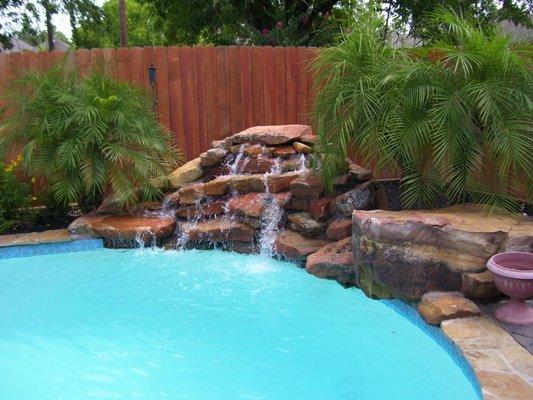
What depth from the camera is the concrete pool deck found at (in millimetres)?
2596

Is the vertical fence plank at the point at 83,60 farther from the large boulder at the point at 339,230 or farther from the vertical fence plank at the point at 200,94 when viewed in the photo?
the large boulder at the point at 339,230

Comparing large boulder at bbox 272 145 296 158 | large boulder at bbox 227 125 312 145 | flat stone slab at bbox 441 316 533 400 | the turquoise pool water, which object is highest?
large boulder at bbox 227 125 312 145

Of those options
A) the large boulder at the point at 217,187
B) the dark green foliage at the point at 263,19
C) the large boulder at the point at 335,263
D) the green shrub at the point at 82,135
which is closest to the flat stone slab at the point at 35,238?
the green shrub at the point at 82,135

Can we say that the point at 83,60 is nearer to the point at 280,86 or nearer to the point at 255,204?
the point at 280,86

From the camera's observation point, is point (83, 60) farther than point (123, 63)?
No

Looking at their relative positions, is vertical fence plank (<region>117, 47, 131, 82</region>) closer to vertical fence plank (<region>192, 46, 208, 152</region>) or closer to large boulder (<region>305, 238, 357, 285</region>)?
vertical fence plank (<region>192, 46, 208, 152</region>)

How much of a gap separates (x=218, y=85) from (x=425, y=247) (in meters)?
4.31

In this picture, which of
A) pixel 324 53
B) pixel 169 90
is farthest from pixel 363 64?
pixel 169 90

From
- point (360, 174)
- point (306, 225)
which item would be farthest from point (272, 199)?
point (360, 174)

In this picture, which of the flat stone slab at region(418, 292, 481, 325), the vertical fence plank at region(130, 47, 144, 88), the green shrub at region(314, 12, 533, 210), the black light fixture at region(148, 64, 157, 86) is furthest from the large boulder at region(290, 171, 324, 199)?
the vertical fence plank at region(130, 47, 144, 88)

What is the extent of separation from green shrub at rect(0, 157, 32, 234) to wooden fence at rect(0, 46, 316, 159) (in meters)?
1.81

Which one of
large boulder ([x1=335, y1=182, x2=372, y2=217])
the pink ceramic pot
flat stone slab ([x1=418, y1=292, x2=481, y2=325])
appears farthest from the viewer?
large boulder ([x1=335, y1=182, x2=372, y2=217])

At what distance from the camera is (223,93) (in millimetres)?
7277

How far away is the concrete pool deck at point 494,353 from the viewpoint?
2596 mm
